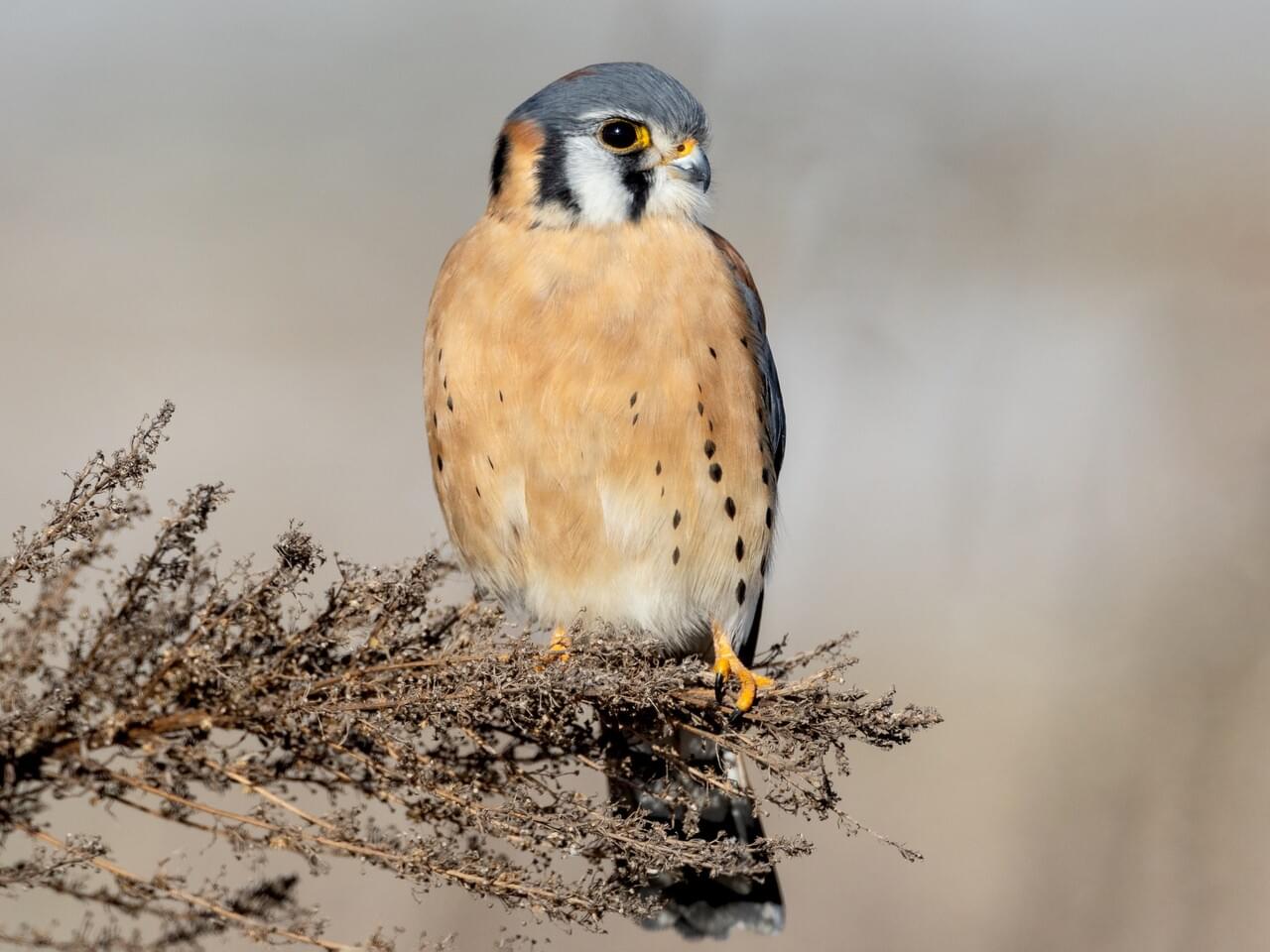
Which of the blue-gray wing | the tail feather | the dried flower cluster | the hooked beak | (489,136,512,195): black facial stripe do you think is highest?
(489,136,512,195): black facial stripe

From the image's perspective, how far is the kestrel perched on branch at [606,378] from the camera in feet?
8.30

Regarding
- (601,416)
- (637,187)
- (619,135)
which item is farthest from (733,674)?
(619,135)

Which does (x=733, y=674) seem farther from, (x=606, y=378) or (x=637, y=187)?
(x=637, y=187)

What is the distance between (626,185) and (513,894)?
4.87 ft

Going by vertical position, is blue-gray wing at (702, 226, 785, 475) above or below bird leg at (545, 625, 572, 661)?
above

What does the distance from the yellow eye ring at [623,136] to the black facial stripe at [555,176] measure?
0.08 m

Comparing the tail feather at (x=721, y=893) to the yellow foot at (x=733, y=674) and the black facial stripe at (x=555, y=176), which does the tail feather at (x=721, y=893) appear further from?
the black facial stripe at (x=555, y=176)

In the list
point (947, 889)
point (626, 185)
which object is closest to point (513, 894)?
point (626, 185)

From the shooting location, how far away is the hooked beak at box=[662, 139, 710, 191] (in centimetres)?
263

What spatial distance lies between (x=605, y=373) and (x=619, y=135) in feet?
1.61

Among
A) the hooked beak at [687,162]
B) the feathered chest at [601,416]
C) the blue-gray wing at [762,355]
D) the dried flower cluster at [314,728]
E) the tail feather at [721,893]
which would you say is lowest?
the dried flower cluster at [314,728]

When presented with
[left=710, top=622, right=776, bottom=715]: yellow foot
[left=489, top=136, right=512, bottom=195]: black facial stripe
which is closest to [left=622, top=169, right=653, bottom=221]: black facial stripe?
[left=489, top=136, right=512, bottom=195]: black facial stripe

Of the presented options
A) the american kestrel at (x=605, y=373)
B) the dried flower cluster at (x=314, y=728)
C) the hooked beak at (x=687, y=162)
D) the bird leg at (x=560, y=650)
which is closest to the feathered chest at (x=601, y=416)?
the american kestrel at (x=605, y=373)

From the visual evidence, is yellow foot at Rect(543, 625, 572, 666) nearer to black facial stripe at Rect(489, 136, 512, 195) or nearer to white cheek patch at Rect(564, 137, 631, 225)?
white cheek patch at Rect(564, 137, 631, 225)
